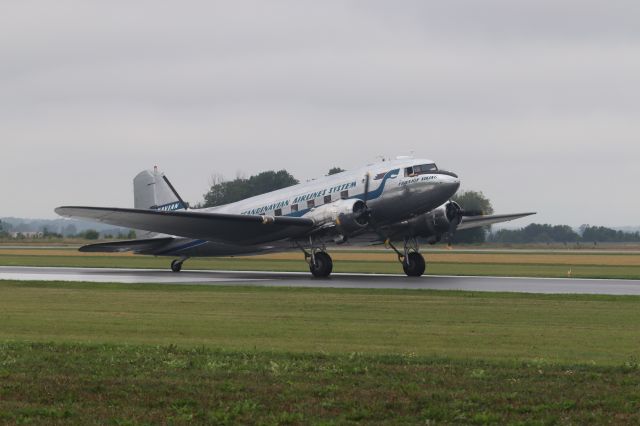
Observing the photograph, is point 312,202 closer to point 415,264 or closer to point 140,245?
point 415,264

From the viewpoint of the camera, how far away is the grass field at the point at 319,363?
12234mm

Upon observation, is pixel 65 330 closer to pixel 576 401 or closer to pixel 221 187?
pixel 576 401

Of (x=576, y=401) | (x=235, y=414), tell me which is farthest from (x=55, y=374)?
(x=576, y=401)

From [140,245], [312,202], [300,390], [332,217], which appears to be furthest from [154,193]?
[300,390]

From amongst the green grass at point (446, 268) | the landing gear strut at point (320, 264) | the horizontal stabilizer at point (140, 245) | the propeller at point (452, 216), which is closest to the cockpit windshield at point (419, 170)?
the propeller at point (452, 216)

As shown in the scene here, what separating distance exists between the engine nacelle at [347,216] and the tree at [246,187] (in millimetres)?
72628

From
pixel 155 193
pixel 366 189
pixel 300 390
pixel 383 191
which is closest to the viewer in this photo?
pixel 300 390

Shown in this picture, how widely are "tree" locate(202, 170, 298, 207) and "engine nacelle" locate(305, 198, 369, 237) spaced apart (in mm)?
72628

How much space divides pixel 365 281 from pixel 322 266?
2.95 metres

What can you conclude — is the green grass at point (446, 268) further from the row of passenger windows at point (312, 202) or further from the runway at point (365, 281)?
the row of passenger windows at point (312, 202)

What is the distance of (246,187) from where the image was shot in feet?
412

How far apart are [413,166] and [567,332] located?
2110cm

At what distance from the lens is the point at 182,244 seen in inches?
1908

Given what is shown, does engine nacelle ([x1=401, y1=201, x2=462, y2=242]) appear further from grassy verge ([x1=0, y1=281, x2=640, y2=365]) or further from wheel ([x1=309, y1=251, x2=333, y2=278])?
grassy verge ([x1=0, y1=281, x2=640, y2=365])
